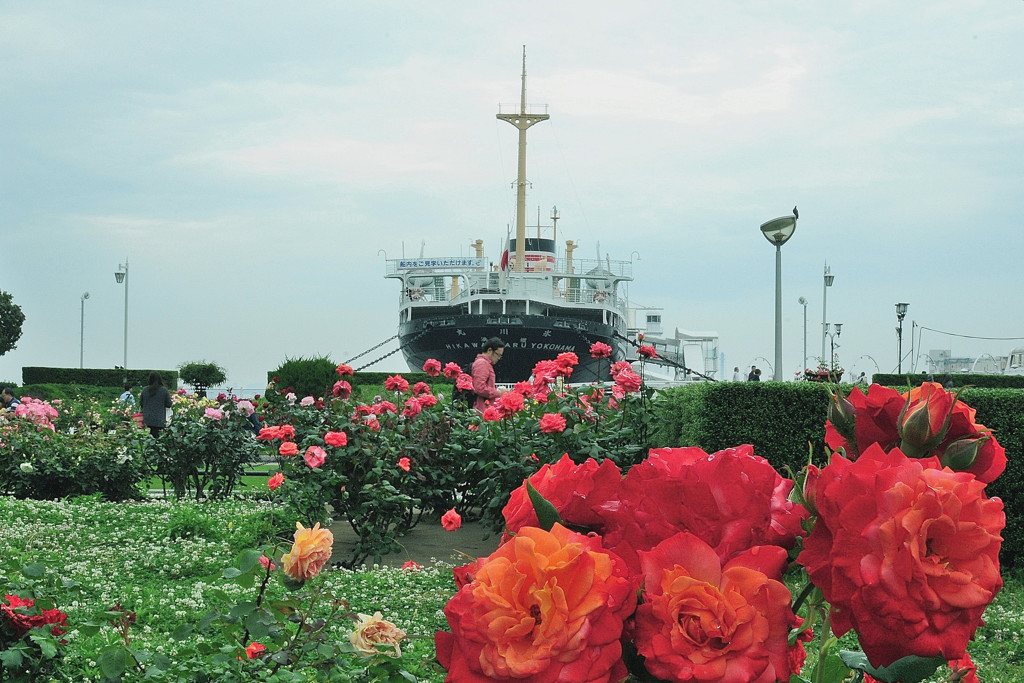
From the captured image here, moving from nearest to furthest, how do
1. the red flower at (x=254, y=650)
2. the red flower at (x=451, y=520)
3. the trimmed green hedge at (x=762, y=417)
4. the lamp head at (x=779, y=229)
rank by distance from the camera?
the red flower at (x=254, y=650)
the red flower at (x=451, y=520)
the trimmed green hedge at (x=762, y=417)
the lamp head at (x=779, y=229)

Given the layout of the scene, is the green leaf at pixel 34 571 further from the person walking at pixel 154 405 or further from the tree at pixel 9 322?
the tree at pixel 9 322

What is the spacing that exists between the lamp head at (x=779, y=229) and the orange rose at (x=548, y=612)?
11366mm

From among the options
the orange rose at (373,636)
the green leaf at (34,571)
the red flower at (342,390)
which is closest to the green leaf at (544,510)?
the orange rose at (373,636)

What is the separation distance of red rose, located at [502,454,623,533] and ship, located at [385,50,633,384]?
35.6 meters

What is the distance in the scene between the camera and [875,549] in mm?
797

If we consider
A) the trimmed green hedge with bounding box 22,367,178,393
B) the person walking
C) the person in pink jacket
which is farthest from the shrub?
the trimmed green hedge with bounding box 22,367,178,393

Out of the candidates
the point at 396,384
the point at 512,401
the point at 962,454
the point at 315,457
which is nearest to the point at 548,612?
the point at 962,454

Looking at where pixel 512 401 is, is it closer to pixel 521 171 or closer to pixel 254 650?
pixel 254 650

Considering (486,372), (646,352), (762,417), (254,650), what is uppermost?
(646,352)

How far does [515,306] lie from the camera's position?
130 ft

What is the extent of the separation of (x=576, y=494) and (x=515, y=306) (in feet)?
127

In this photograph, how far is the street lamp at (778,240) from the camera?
1155cm

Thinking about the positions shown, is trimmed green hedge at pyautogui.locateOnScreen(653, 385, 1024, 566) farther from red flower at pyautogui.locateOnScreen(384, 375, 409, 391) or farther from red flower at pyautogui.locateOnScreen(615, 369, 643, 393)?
red flower at pyautogui.locateOnScreen(384, 375, 409, 391)

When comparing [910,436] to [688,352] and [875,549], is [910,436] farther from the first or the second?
[688,352]
